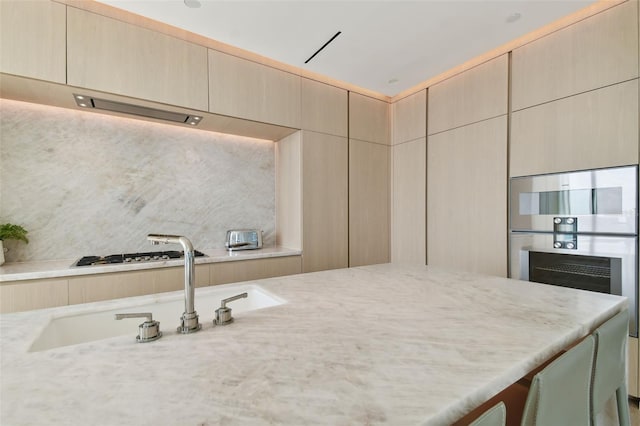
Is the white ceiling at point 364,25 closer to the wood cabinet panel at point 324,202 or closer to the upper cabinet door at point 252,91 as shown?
the upper cabinet door at point 252,91

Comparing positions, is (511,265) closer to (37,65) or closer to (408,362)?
(408,362)

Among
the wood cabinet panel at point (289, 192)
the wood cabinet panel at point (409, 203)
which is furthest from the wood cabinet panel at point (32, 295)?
the wood cabinet panel at point (409, 203)

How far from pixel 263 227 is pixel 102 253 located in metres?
1.46

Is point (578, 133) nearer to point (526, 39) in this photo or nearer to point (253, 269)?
point (526, 39)

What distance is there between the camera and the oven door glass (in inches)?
73.8

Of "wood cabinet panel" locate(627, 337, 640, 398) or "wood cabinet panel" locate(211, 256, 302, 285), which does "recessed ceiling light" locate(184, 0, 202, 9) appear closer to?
"wood cabinet panel" locate(211, 256, 302, 285)

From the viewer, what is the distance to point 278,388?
1.99ft

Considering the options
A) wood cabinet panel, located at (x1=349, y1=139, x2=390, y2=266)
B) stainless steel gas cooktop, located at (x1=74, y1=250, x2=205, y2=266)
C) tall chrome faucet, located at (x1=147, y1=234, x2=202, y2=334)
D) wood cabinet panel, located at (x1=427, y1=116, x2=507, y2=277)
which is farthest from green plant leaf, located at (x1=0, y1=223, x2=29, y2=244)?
wood cabinet panel, located at (x1=427, y1=116, x2=507, y2=277)

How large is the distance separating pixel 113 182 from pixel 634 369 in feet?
13.4

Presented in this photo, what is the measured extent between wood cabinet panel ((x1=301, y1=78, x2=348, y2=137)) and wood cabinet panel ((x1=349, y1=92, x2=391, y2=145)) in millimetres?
109

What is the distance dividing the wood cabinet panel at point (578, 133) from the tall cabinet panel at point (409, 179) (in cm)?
97

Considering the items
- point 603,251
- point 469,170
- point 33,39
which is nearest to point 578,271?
point 603,251

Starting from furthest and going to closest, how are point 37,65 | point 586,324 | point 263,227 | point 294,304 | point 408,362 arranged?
point 263,227 < point 37,65 < point 294,304 < point 586,324 < point 408,362

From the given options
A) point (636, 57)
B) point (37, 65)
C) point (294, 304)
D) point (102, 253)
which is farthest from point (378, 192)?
point (37, 65)
